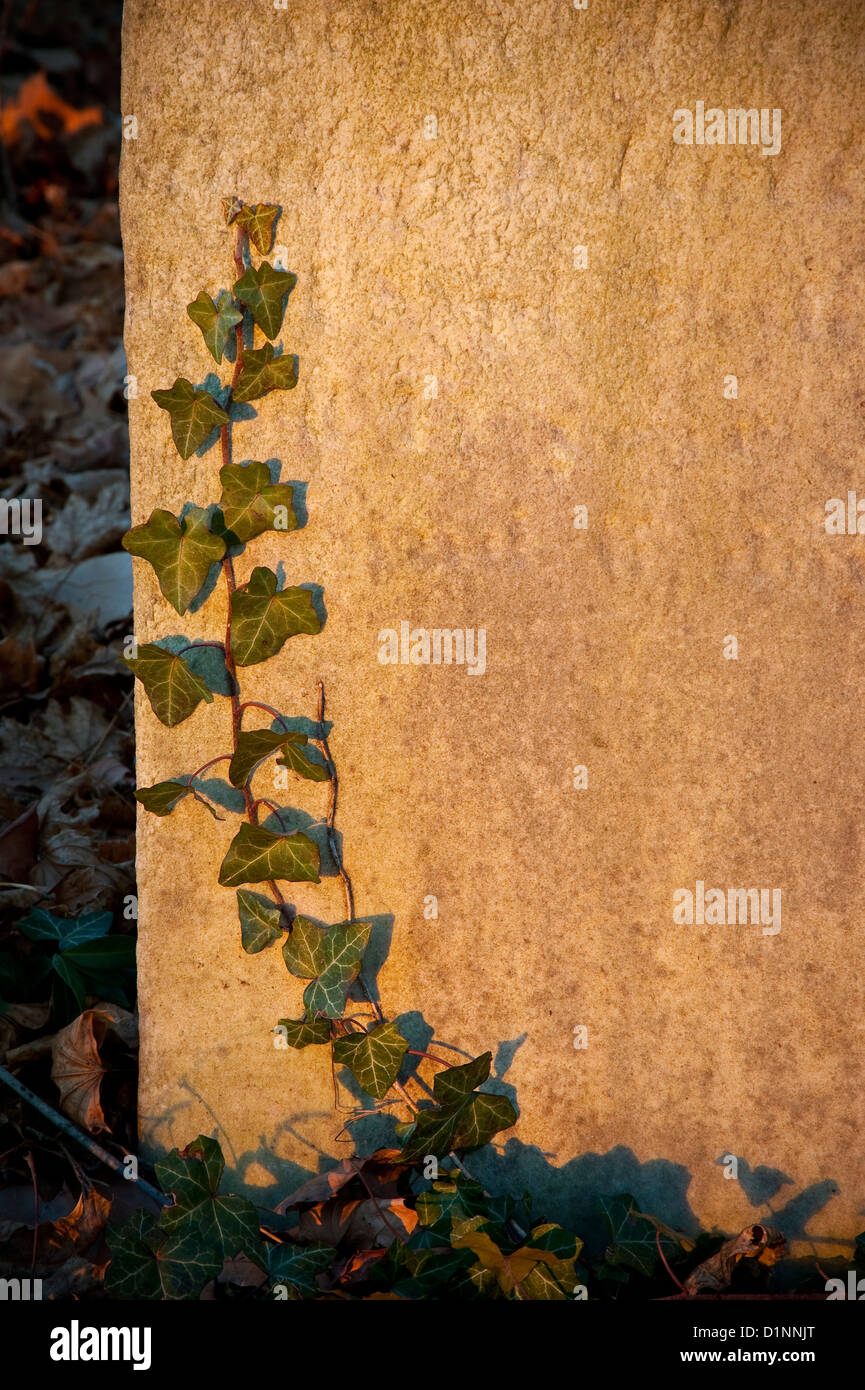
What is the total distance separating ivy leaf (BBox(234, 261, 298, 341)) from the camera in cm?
163

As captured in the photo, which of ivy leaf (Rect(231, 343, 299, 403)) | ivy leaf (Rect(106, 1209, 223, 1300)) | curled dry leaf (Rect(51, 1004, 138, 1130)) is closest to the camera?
ivy leaf (Rect(106, 1209, 223, 1300))

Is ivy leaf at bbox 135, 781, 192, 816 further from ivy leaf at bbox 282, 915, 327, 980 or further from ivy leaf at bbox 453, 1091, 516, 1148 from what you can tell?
ivy leaf at bbox 453, 1091, 516, 1148

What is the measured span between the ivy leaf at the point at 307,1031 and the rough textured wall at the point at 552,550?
0.16ft

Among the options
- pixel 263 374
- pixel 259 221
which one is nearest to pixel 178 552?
pixel 263 374

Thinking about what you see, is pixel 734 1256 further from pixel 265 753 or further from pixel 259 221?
pixel 259 221

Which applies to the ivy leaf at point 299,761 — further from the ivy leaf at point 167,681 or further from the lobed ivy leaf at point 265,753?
the ivy leaf at point 167,681

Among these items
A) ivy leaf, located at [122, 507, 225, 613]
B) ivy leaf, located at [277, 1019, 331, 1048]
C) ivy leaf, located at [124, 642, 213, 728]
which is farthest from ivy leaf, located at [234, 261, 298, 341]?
ivy leaf, located at [277, 1019, 331, 1048]

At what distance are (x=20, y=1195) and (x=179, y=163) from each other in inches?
70.7

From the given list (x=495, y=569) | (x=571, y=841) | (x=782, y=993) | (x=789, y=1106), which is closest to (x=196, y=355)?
(x=495, y=569)

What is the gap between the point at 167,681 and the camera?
167cm

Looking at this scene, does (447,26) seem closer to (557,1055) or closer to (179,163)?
(179,163)

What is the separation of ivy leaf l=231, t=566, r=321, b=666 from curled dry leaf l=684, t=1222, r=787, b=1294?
1235 millimetres

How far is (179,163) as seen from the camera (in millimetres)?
1659

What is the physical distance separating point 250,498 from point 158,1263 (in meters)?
1.22
